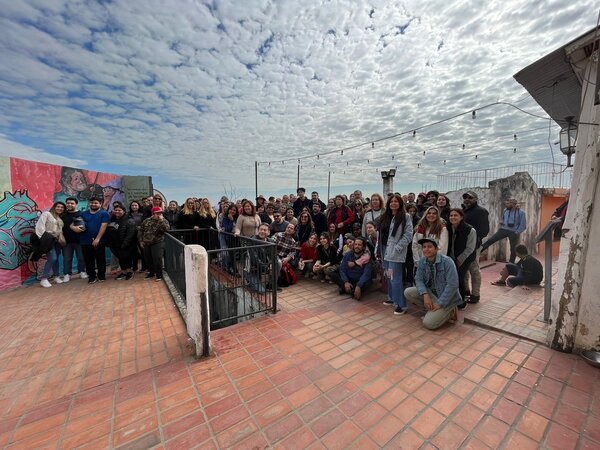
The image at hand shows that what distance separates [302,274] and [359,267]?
5.44ft

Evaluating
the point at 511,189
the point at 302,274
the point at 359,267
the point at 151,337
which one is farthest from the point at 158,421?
the point at 511,189

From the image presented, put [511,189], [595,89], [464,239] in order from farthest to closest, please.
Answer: [511,189] < [464,239] < [595,89]

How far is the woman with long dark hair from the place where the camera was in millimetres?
3828

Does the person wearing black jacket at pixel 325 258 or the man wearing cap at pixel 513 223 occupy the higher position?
the man wearing cap at pixel 513 223

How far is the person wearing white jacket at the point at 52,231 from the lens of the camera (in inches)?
201

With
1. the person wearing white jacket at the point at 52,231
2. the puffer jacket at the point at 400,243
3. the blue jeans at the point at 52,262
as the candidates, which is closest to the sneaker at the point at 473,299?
the puffer jacket at the point at 400,243

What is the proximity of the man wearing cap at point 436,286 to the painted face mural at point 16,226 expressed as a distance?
761cm

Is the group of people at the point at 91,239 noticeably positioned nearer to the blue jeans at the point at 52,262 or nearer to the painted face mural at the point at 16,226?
the blue jeans at the point at 52,262

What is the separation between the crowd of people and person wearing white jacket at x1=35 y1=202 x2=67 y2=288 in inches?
0.7

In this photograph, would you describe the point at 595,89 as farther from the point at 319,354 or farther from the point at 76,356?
the point at 76,356

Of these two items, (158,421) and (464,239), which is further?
(464,239)

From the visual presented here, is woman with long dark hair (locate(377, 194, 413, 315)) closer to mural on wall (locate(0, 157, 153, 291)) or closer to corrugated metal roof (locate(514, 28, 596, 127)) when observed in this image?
corrugated metal roof (locate(514, 28, 596, 127))

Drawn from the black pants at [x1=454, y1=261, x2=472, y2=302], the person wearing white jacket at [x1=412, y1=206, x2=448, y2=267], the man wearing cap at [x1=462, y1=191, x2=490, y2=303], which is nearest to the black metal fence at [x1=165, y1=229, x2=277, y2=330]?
the person wearing white jacket at [x1=412, y1=206, x2=448, y2=267]

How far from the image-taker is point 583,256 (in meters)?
2.60
